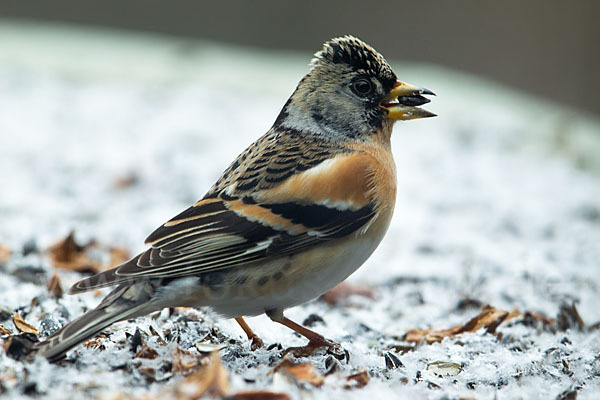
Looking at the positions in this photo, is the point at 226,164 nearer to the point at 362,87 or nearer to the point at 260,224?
the point at 362,87

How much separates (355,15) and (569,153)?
5.93m

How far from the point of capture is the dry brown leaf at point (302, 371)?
230 cm

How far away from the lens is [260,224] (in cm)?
264

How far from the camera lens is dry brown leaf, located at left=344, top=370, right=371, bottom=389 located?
2.34 meters

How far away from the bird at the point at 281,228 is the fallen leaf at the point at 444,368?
1.32 feet

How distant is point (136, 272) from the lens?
253 cm

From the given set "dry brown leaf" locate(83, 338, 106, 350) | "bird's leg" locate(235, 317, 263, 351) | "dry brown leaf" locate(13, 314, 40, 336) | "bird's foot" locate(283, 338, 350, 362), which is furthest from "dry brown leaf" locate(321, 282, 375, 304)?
"dry brown leaf" locate(13, 314, 40, 336)

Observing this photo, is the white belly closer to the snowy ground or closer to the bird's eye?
the snowy ground

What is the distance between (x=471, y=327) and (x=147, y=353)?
146 cm

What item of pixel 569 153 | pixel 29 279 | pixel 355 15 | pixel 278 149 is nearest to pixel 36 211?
pixel 29 279

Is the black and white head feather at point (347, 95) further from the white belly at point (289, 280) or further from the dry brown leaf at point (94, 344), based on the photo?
the dry brown leaf at point (94, 344)

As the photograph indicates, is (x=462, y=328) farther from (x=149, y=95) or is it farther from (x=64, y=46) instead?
(x=64, y=46)

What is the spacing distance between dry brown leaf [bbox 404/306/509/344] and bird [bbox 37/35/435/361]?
1.90ft

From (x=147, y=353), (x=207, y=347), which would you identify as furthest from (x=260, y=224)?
(x=147, y=353)
